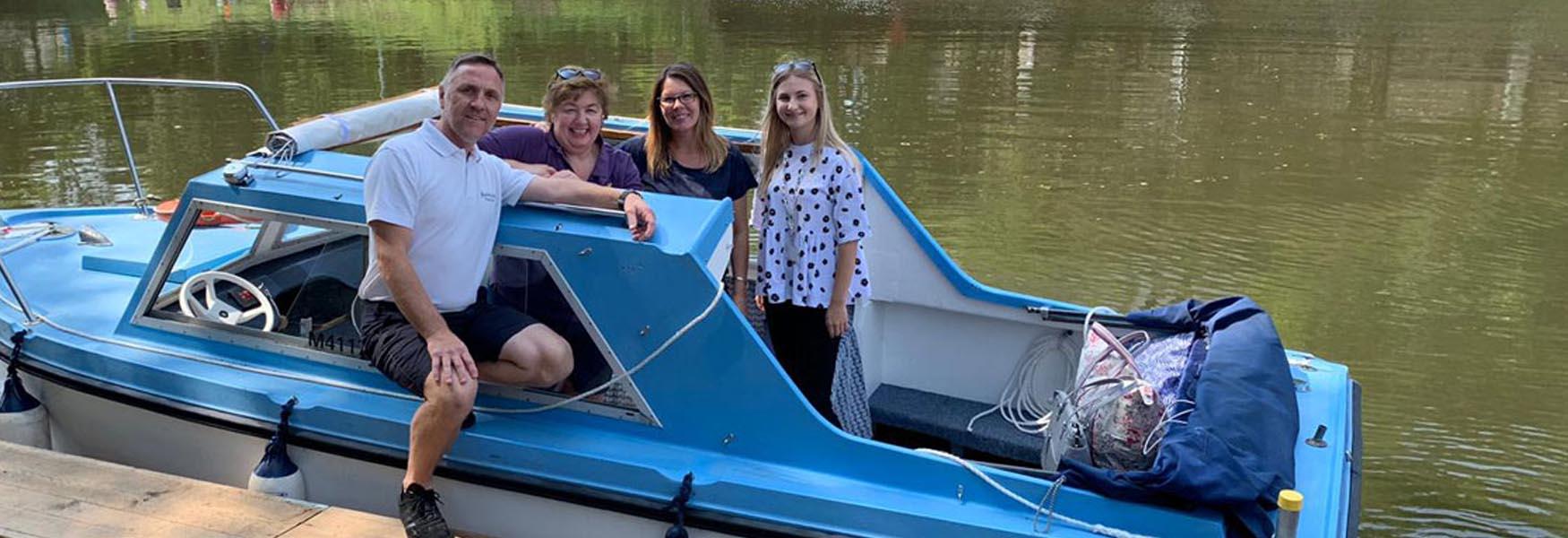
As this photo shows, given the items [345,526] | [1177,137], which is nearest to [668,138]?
[345,526]

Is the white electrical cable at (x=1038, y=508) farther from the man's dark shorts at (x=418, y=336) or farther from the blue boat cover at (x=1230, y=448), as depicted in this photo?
the man's dark shorts at (x=418, y=336)

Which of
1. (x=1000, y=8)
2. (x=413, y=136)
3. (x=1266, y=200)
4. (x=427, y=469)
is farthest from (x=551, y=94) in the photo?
(x=1000, y=8)

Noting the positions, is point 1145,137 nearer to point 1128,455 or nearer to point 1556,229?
point 1556,229

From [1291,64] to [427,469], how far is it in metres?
15.7

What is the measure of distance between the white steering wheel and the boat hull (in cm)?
37

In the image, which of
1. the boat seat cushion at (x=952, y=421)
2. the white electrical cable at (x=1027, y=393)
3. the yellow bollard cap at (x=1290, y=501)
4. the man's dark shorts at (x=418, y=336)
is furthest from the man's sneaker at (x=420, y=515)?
the yellow bollard cap at (x=1290, y=501)

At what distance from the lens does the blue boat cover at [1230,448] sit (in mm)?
3215

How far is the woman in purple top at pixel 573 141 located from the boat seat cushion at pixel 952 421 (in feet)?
4.41

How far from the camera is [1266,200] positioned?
995 centimetres

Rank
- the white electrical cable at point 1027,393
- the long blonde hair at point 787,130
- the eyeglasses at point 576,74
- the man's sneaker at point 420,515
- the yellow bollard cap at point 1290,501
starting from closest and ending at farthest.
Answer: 1. the yellow bollard cap at point 1290,501
2. the man's sneaker at point 420,515
3. the long blonde hair at point 787,130
4. the eyeglasses at point 576,74
5. the white electrical cable at point 1027,393

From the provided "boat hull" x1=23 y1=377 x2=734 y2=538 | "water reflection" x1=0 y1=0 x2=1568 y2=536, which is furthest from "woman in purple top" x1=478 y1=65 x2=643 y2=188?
"boat hull" x1=23 y1=377 x2=734 y2=538

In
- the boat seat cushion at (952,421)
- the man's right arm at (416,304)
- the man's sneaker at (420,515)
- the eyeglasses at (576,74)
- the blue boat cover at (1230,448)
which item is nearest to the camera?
the blue boat cover at (1230,448)

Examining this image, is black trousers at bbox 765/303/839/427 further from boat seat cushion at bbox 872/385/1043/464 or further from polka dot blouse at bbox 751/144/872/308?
boat seat cushion at bbox 872/385/1043/464

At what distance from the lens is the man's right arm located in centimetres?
348
